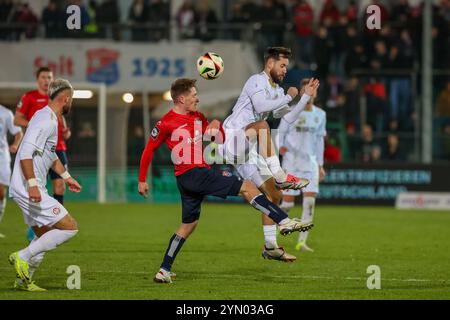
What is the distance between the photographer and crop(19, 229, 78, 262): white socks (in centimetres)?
1040

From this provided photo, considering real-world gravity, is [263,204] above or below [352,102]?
below

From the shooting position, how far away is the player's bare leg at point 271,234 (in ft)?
39.2

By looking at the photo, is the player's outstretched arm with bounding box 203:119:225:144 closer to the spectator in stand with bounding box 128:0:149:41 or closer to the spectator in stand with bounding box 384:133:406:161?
the spectator in stand with bounding box 384:133:406:161

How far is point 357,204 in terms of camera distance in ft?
89.0

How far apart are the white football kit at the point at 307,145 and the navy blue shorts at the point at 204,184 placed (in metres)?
4.85

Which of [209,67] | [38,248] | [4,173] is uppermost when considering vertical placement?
[209,67]

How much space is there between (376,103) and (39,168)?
17.2 m

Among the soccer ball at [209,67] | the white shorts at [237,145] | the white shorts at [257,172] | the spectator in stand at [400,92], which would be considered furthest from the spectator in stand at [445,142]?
the soccer ball at [209,67]

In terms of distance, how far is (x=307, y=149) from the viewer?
52.8 ft

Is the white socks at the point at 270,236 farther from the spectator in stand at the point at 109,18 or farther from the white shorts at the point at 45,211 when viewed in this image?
the spectator in stand at the point at 109,18

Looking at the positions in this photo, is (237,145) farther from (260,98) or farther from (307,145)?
(307,145)

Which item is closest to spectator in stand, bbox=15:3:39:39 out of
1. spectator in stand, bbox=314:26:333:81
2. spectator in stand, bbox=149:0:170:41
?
spectator in stand, bbox=149:0:170:41

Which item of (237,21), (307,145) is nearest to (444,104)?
(237,21)

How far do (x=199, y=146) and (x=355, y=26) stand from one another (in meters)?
17.1
